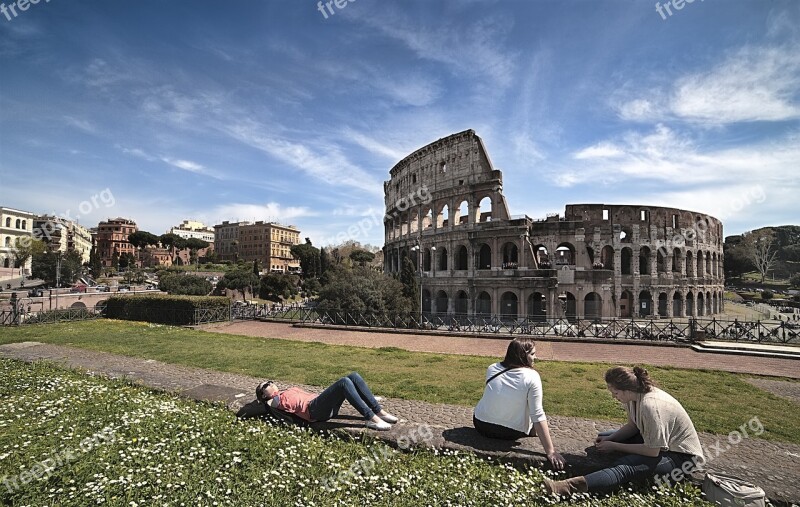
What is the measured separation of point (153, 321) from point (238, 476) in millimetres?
21634

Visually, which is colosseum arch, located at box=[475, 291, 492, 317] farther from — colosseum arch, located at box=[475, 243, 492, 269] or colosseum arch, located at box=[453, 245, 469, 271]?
colosseum arch, located at box=[453, 245, 469, 271]

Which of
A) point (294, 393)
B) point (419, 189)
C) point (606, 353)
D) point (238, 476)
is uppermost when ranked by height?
point (419, 189)

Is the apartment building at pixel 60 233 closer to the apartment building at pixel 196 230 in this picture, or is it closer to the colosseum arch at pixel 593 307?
the apartment building at pixel 196 230

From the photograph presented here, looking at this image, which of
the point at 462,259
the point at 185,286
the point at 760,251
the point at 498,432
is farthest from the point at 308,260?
the point at 760,251

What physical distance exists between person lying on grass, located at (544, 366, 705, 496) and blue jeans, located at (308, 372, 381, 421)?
82.9 inches

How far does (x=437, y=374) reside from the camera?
883 centimetres

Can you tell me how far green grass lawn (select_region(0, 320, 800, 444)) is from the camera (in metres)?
6.31

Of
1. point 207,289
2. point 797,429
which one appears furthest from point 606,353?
point 207,289

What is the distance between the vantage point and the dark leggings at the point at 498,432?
410cm

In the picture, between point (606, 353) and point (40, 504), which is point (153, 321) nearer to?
point (40, 504)

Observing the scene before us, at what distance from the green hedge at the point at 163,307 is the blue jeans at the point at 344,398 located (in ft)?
61.1

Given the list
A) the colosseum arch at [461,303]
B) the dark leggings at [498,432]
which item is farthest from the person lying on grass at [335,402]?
the colosseum arch at [461,303]

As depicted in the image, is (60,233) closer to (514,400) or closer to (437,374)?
(437,374)

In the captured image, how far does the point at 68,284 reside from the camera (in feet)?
167
